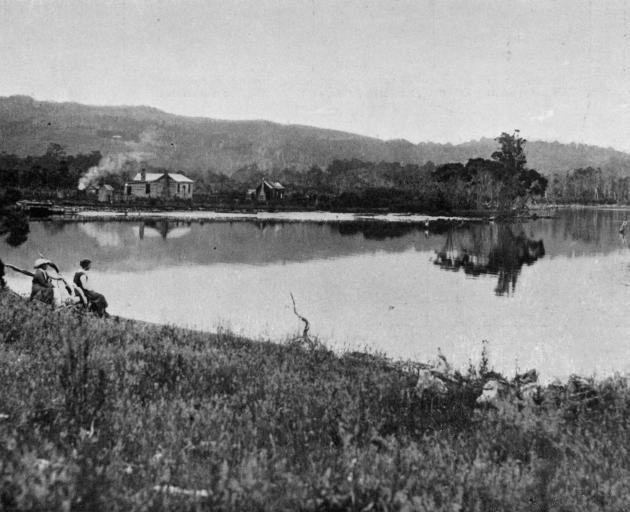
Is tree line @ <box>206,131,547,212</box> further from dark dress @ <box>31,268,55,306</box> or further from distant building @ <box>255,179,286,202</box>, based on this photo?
dark dress @ <box>31,268,55,306</box>

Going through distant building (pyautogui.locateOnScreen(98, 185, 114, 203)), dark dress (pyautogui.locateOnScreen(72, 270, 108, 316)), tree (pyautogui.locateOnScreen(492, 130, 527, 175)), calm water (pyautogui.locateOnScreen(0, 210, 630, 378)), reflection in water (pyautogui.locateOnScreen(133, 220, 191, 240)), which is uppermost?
tree (pyautogui.locateOnScreen(492, 130, 527, 175))

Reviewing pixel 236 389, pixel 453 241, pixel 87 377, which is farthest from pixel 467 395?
pixel 453 241

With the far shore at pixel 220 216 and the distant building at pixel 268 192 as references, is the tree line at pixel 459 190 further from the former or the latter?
the far shore at pixel 220 216

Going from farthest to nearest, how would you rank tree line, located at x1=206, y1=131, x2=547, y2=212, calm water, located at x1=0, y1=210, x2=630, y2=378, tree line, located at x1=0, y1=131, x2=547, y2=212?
tree line, located at x1=206, y1=131, x2=547, y2=212 → tree line, located at x1=0, y1=131, x2=547, y2=212 → calm water, located at x1=0, y1=210, x2=630, y2=378

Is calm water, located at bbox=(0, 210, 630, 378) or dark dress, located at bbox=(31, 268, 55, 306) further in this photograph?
calm water, located at bbox=(0, 210, 630, 378)

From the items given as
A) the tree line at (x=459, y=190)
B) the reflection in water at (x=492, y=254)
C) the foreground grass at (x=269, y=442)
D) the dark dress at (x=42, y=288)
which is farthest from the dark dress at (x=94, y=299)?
the tree line at (x=459, y=190)

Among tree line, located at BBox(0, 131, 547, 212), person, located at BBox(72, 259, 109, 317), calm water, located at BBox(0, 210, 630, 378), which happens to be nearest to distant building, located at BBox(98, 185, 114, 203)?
tree line, located at BBox(0, 131, 547, 212)

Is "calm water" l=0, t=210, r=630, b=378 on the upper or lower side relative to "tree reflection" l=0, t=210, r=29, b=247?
lower

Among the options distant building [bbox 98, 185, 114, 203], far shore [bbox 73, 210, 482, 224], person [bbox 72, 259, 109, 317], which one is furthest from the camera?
distant building [bbox 98, 185, 114, 203]
